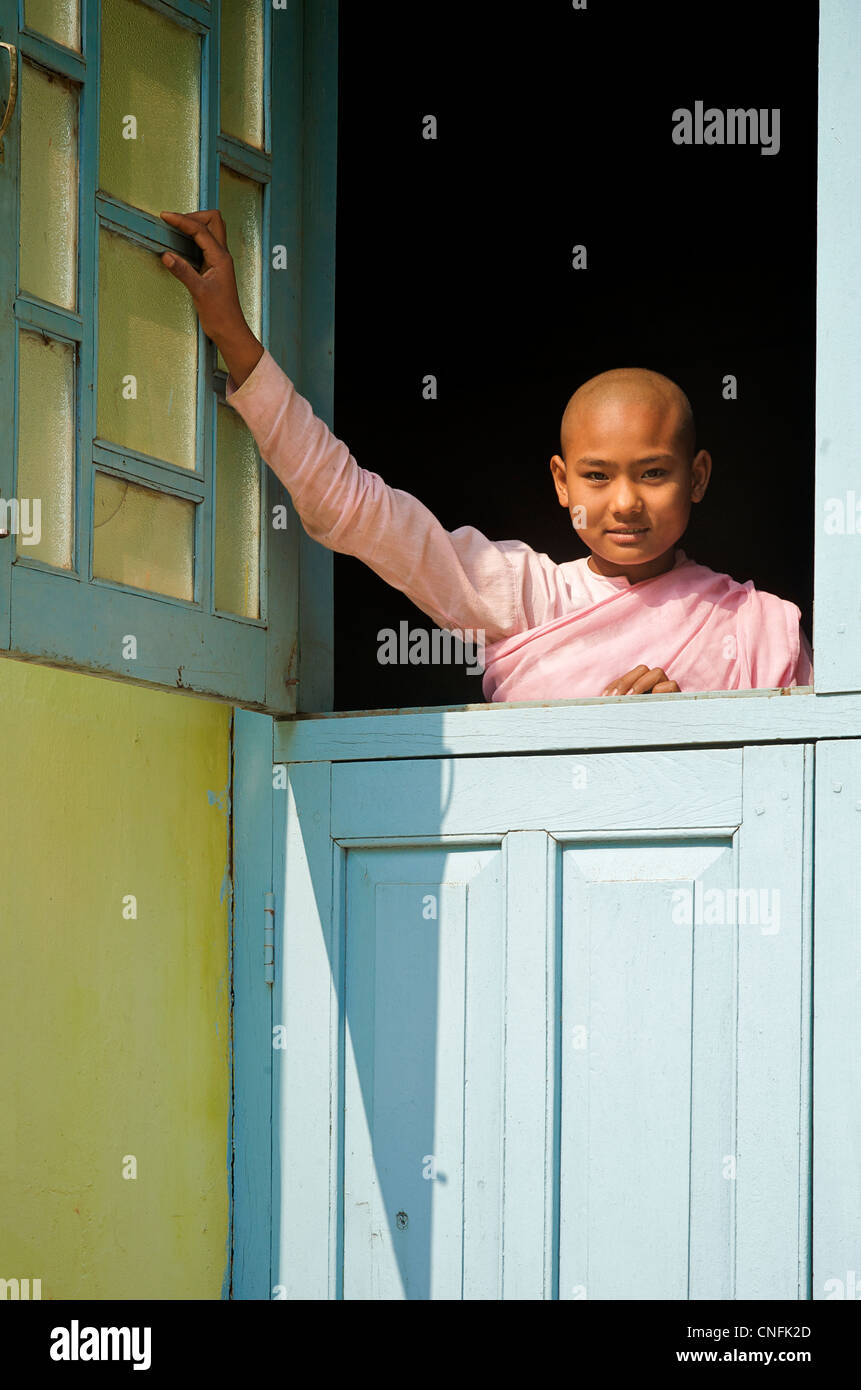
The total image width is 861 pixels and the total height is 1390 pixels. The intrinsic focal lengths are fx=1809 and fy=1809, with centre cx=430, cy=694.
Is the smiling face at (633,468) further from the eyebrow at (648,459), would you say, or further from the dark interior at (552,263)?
the dark interior at (552,263)

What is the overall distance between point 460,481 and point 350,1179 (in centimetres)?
169

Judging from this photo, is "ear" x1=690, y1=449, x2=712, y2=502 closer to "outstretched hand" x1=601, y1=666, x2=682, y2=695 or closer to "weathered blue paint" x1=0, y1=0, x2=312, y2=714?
"outstretched hand" x1=601, y1=666, x2=682, y2=695

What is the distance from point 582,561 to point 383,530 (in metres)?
0.41

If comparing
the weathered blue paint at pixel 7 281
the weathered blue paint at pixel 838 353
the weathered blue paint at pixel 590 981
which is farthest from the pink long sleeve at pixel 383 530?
the weathered blue paint at pixel 838 353

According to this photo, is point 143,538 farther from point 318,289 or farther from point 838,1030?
point 838,1030

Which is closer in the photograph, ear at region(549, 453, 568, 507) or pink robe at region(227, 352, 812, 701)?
pink robe at region(227, 352, 812, 701)

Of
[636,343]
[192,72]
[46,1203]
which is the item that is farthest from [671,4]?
[46,1203]

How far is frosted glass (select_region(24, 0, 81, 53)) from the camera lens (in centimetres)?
247

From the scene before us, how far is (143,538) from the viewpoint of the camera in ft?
8.66

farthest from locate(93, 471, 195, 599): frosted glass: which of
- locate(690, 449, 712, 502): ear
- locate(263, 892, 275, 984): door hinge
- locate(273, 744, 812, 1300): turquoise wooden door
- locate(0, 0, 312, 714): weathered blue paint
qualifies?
locate(690, 449, 712, 502): ear

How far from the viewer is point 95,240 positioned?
2549mm

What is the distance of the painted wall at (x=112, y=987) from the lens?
2.67 meters

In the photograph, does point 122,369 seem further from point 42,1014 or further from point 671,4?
point 671,4

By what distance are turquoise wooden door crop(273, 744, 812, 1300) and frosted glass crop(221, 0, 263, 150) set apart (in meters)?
1.06
